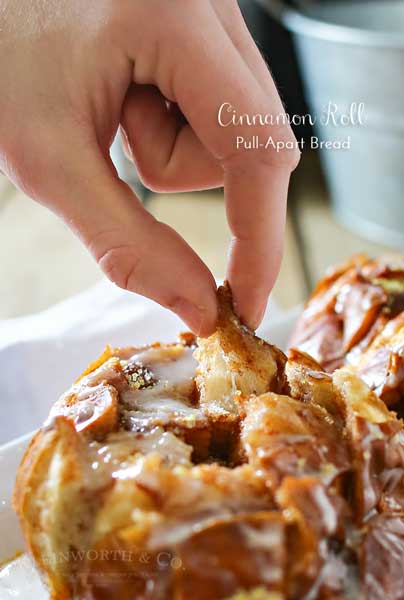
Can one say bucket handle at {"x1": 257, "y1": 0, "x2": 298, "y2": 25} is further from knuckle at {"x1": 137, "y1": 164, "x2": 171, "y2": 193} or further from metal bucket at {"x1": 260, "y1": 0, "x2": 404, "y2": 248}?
knuckle at {"x1": 137, "y1": 164, "x2": 171, "y2": 193}

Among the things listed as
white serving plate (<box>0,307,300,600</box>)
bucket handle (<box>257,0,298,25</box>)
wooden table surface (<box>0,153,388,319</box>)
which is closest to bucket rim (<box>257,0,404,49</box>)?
bucket handle (<box>257,0,298,25</box>)

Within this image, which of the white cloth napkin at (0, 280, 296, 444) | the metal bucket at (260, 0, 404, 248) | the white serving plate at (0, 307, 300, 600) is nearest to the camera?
the white serving plate at (0, 307, 300, 600)

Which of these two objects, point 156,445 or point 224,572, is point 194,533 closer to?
point 224,572

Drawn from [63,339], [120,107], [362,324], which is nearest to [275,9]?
[63,339]

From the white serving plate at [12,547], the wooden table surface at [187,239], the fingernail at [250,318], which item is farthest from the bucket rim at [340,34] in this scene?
the white serving plate at [12,547]

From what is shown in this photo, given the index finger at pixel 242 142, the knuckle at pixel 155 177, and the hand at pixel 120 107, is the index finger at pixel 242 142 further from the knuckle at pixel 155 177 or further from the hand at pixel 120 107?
the knuckle at pixel 155 177

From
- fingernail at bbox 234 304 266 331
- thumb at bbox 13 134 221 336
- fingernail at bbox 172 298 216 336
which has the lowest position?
fingernail at bbox 234 304 266 331
